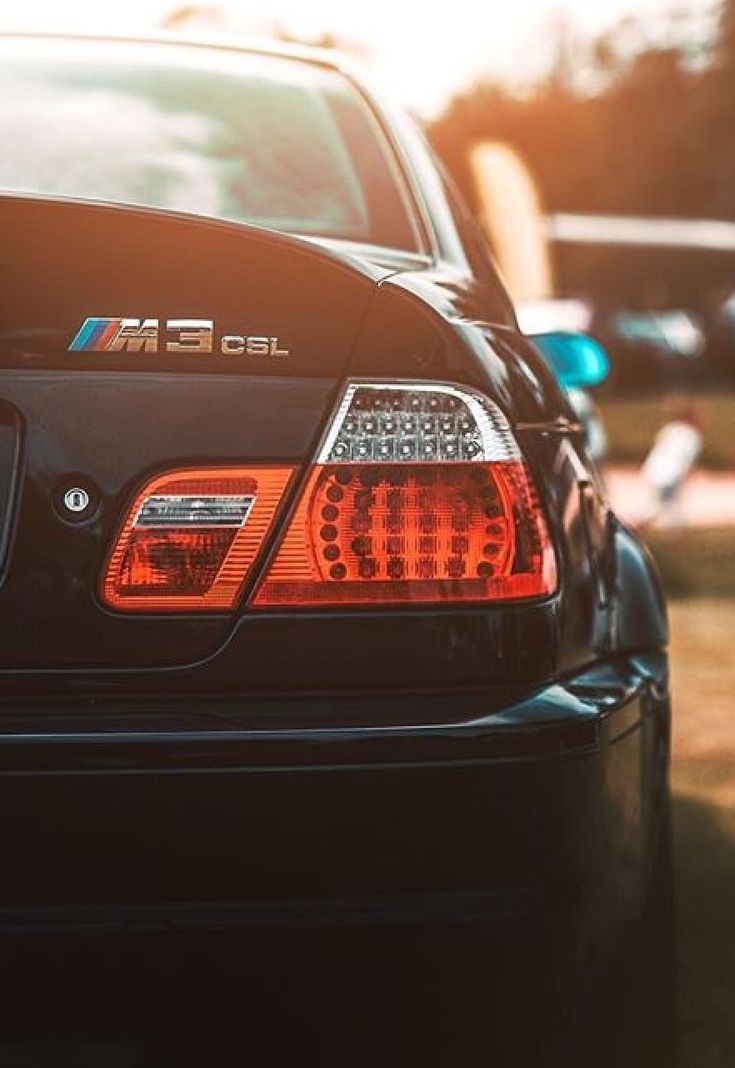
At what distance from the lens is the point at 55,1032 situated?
2.56m

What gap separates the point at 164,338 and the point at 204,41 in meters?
1.82

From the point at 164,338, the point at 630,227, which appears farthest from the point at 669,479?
the point at 630,227

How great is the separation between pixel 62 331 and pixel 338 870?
0.65m

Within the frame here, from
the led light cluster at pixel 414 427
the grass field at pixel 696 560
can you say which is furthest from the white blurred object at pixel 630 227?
the led light cluster at pixel 414 427

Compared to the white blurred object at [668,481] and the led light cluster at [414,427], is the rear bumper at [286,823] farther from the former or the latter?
the white blurred object at [668,481]

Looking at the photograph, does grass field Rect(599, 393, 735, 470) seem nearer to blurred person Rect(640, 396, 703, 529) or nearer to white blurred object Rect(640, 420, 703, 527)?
blurred person Rect(640, 396, 703, 529)

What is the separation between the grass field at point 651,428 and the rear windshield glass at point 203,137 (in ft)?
66.0

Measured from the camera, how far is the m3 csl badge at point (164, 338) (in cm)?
258

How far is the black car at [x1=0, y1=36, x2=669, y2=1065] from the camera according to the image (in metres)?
2.50

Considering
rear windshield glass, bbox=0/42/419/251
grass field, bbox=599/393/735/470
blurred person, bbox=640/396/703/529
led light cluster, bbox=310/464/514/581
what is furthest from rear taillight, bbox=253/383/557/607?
grass field, bbox=599/393/735/470

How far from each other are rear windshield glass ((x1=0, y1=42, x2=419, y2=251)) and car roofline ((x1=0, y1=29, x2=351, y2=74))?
3 centimetres

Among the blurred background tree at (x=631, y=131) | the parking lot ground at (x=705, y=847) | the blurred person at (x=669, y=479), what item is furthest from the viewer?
the blurred background tree at (x=631, y=131)

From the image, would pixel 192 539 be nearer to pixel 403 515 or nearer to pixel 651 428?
pixel 403 515

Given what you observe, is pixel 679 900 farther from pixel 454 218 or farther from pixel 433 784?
pixel 433 784
